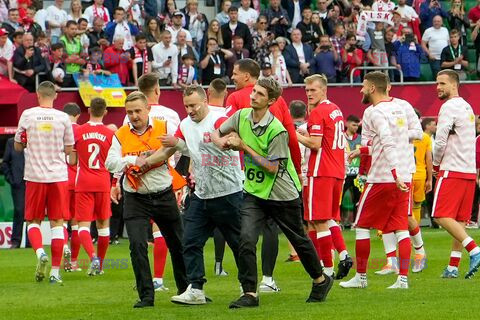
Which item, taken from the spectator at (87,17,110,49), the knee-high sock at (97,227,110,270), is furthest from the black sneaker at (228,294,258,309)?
the spectator at (87,17,110,49)

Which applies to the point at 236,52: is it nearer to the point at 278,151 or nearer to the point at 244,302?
the point at 278,151

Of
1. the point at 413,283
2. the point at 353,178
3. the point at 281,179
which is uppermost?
the point at 281,179

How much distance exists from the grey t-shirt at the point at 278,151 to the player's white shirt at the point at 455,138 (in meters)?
3.27

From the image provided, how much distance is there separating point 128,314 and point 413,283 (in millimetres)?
4009

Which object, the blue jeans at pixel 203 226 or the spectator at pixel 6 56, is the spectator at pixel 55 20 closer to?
the spectator at pixel 6 56

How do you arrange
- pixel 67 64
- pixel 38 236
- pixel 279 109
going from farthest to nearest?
pixel 67 64, pixel 38 236, pixel 279 109

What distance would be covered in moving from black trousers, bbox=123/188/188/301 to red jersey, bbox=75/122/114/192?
4.67m

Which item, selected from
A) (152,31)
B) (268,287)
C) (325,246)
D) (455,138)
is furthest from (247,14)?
(268,287)

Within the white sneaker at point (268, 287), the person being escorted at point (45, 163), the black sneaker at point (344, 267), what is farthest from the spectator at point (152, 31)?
the white sneaker at point (268, 287)

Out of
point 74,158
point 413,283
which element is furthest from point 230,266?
point 413,283

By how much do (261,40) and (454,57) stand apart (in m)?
5.23

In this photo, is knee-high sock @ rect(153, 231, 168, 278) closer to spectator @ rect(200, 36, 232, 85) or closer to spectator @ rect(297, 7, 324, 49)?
spectator @ rect(200, 36, 232, 85)

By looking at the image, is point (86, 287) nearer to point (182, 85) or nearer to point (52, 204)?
point (52, 204)

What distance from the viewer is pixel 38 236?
50.1ft
